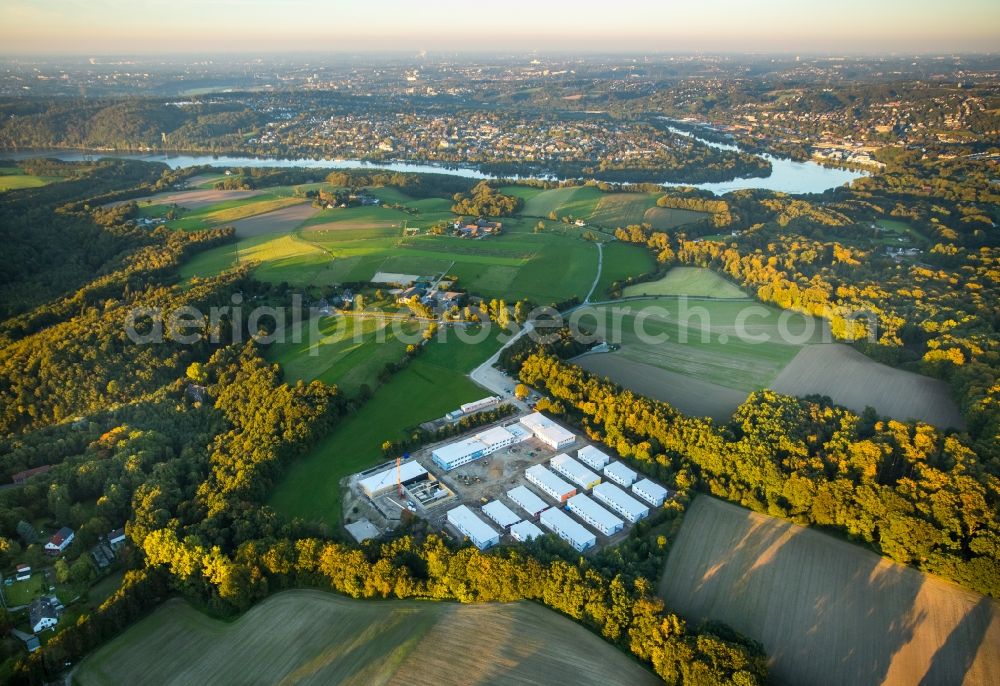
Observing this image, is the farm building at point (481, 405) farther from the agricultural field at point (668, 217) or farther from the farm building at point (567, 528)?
the agricultural field at point (668, 217)

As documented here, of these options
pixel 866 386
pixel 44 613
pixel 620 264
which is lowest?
pixel 44 613

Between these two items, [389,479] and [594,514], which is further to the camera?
[389,479]

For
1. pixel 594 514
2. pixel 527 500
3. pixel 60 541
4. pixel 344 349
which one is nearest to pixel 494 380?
pixel 344 349

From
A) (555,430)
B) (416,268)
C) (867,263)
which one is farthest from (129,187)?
(867,263)

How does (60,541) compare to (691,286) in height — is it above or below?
below

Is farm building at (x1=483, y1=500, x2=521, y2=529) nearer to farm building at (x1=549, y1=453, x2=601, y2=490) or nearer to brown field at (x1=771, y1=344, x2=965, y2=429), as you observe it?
farm building at (x1=549, y1=453, x2=601, y2=490)

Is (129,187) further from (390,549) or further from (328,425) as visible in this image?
(390,549)

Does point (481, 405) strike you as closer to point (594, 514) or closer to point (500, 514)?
point (500, 514)
